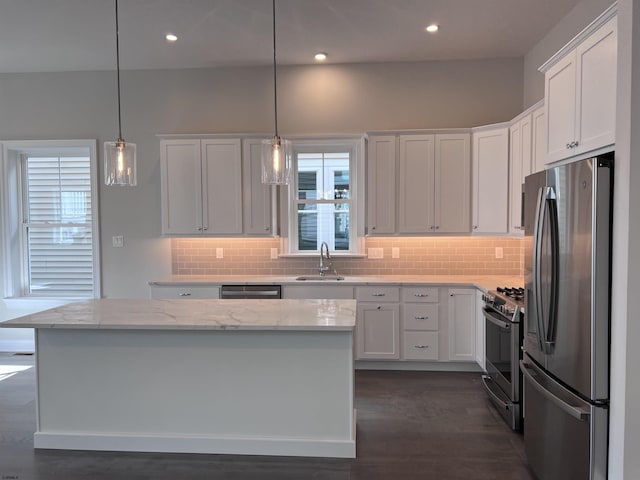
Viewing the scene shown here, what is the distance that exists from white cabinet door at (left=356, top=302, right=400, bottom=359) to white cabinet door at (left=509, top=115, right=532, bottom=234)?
4.57 feet

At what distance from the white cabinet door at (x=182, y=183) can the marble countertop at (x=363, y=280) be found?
551 millimetres

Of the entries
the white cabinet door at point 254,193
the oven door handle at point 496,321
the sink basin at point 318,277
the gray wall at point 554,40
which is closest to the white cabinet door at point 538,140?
the gray wall at point 554,40

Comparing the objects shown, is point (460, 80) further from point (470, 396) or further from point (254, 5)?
point (470, 396)

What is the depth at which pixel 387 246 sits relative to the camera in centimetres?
479

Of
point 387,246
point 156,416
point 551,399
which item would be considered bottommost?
point 156,416

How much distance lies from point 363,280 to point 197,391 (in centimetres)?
213

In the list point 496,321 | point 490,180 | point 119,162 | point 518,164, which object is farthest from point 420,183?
point 119,162

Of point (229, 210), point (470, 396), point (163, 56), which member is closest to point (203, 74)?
point (163, 56)

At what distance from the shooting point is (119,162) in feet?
8.55

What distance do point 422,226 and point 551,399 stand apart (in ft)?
8.00

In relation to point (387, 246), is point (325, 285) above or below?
below

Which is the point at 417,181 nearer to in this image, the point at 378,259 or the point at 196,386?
the point at 378,259

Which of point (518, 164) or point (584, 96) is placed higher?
point (584, 96)

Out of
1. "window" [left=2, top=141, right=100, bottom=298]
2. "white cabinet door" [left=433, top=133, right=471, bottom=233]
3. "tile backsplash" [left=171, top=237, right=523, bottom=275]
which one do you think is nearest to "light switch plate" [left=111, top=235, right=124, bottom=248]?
"window" [left=2, top=141, right=100, bottom=298]
